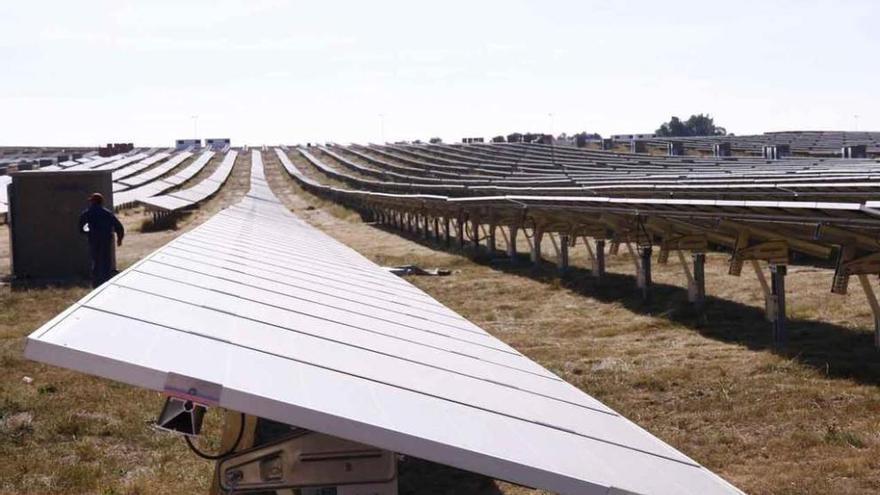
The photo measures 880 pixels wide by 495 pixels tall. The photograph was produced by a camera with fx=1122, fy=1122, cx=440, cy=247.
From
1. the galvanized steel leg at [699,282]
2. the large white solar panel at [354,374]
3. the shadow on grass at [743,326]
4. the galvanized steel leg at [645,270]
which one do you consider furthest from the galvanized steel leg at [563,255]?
the large white solar panel at [354,374]

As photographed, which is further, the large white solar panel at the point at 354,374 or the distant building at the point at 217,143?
the distant building at the point at 217,143

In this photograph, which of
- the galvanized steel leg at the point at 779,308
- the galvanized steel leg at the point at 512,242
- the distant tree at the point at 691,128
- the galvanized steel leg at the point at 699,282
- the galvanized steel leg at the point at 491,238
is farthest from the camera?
the distant tree at the point at 691,128

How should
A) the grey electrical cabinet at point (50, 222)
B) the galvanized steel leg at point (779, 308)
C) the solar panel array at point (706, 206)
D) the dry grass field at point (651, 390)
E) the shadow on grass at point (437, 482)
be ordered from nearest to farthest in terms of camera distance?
the shadow on grass at point (437, 482) < the dry grass field at point (651, 390) < the solar panel array at point (706, 206) < the galvanized steel leg at point (779, 308) < the grey electrical cabinet at point (50, 222)

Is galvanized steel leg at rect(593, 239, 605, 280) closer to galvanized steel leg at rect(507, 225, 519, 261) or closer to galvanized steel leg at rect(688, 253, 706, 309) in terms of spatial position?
galvanized steel leg at rect(688, 253, 706, 309)

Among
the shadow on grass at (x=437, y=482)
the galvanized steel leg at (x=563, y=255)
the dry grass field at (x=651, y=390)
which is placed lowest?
the shadow on grass at (x=437, y=482)

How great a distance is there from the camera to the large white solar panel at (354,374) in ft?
14.9

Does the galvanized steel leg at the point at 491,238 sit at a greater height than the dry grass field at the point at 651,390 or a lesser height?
greater

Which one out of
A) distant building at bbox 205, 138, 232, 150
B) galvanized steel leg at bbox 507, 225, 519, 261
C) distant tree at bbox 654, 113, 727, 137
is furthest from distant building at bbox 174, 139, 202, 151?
galvanized steel leg at bbox 507, 225, 519, 261

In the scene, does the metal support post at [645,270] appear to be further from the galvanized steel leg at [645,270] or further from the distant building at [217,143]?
the distant building at [217,143]

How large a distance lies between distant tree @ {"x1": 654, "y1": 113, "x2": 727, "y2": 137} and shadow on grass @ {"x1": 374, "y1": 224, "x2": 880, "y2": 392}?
117m

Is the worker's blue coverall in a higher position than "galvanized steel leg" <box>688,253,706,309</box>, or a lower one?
higher

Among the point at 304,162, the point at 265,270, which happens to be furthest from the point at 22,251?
the point at 304,162

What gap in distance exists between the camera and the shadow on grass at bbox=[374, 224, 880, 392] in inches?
524

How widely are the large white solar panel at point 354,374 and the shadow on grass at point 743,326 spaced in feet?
19.8
